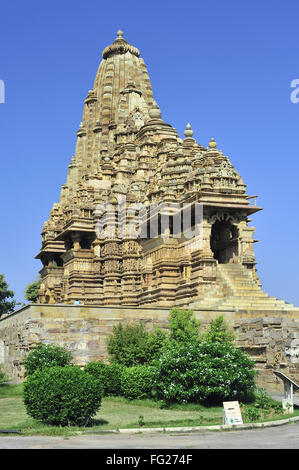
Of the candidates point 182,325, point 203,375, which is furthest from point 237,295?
point 203,375

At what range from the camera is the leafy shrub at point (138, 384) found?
2213 centimetres

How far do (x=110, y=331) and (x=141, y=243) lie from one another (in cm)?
1360

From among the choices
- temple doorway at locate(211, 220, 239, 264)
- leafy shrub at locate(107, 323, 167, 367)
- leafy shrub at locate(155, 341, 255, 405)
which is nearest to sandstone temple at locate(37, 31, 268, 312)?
temple doorway at locate(211, 220, 239, 264)

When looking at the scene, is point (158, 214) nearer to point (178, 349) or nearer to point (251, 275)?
point (251, 275)

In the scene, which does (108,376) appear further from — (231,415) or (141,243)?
(141,243)

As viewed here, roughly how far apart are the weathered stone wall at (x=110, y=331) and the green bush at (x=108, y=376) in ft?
11.7

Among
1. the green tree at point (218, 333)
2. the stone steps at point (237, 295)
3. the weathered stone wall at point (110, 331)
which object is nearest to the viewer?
the green tree at point (218, 333)

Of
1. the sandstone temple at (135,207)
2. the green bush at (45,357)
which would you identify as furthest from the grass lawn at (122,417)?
the sandstone temple at (135,207)

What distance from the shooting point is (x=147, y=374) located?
22.3 meters

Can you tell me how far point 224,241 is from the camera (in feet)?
119

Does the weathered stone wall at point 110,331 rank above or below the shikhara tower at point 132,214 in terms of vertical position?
below

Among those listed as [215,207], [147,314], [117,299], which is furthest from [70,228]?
[147,314]

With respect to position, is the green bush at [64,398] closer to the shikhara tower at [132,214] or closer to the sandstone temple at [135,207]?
the shikhara tower at [132,214]
